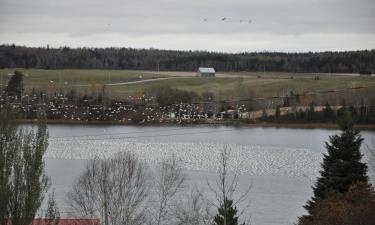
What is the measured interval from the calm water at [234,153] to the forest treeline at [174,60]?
47.2 m

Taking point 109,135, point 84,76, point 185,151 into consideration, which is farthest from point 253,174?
point 84,76

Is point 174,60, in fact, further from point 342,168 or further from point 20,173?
point 20,173

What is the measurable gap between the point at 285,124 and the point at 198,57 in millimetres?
60109

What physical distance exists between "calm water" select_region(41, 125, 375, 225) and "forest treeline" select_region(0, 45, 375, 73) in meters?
47.2

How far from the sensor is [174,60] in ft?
361

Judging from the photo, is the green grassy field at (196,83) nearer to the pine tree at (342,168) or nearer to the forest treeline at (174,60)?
the forest treeline at (174,60)

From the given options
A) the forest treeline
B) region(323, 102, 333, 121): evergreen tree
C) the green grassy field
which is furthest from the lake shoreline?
the forest treeline

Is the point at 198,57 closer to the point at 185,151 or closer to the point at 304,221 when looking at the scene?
the point at 185,151

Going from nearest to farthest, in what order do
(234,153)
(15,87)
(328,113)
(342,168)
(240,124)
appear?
(342,168) → (234,153) → (240,124) → (328,113) → (15,87)

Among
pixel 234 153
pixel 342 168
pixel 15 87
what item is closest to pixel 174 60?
pixel 15 87

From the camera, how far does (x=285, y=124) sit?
5059cm

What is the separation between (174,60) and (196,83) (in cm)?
3408

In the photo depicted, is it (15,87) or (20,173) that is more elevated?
(20,173)

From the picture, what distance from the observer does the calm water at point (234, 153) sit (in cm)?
2248
